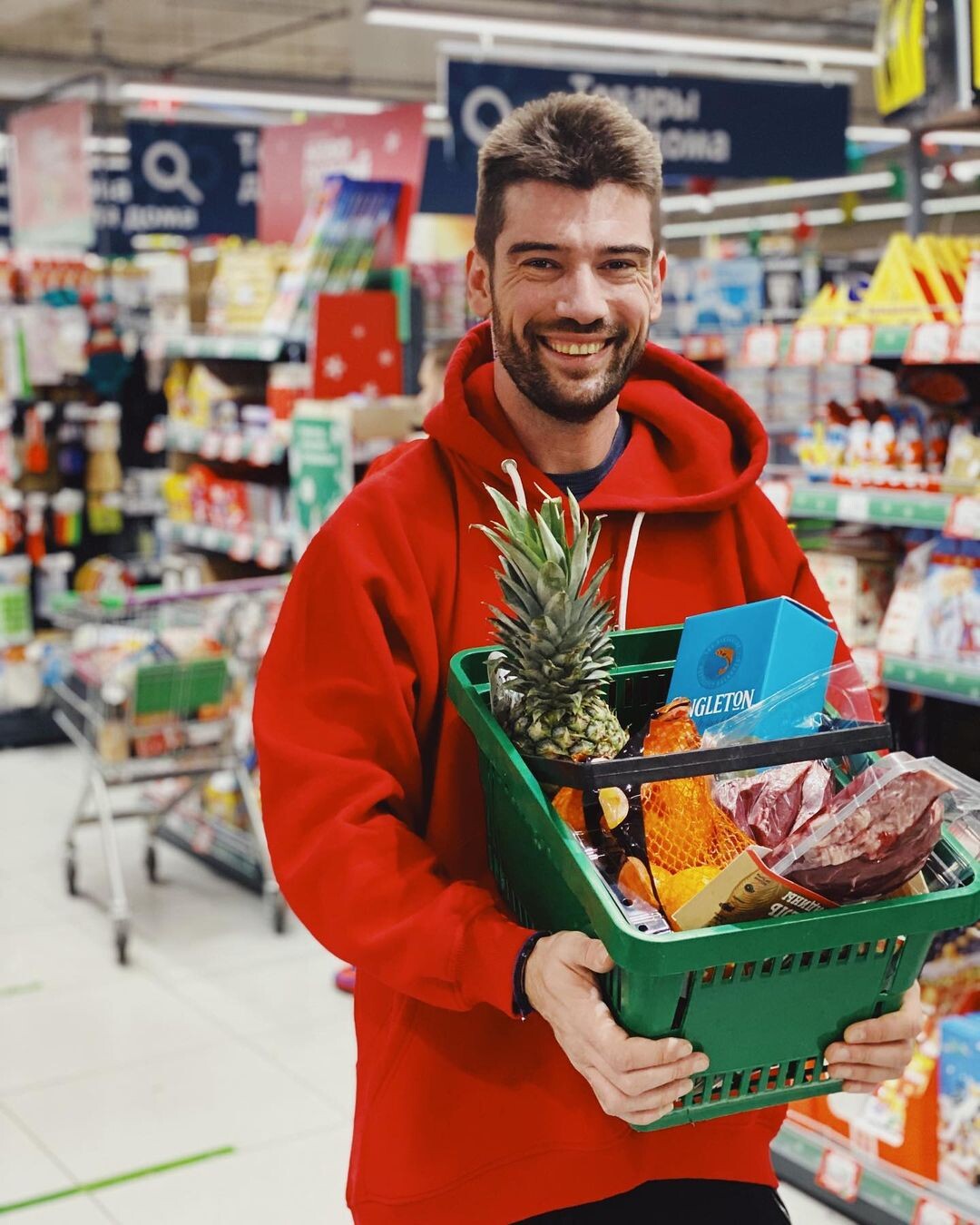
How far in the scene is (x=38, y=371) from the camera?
24.8ft

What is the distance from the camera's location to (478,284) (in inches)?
64.1

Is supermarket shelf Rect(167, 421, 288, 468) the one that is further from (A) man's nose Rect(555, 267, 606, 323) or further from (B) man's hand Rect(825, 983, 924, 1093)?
(B) man's hand Rect(825, 983, 924, 1093)

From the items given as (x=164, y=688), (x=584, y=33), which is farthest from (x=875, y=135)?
(x=164, y=688)

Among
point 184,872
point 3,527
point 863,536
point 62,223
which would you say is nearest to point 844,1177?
point 863,536

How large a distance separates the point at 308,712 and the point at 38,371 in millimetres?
6551

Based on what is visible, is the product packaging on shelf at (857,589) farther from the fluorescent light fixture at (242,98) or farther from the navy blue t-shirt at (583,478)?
the fluorescent light fixture at (242,98)

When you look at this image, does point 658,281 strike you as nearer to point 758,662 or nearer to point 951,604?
point 758,662

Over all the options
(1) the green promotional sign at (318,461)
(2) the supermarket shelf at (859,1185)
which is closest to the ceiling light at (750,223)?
(1) the green promotional sign at (318,461)

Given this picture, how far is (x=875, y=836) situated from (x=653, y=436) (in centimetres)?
69

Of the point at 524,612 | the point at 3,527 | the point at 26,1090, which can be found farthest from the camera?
the point at 3,527

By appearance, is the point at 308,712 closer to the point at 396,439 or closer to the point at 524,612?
the point at 524,612

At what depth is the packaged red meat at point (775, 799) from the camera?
1316 mm

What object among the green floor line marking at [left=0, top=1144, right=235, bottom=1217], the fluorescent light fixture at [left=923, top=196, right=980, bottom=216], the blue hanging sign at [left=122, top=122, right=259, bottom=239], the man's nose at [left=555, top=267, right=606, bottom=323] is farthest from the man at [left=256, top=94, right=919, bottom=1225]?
the fluorescent light fixture at [left=923, top=196, right=980, bottom=216]

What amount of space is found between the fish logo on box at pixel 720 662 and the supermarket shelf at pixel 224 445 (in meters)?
4.16
